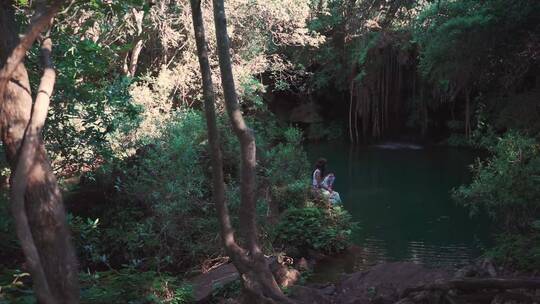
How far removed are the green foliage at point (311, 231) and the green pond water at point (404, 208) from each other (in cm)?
26

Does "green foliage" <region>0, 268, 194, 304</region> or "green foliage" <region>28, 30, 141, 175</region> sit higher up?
"green foliage" <region>28, 30, 141, 175</region>

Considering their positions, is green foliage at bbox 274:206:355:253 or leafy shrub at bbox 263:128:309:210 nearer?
green foliage at bbox 274:206:355:253

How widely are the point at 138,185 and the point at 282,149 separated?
2.72 metres

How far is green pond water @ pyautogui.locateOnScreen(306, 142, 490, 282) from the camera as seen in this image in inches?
364

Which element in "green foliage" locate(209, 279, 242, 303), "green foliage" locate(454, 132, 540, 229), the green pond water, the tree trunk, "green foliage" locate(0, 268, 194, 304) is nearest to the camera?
"green foliage" locate(0, 268, 194, 304)

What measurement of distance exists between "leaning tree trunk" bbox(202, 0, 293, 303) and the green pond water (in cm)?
328

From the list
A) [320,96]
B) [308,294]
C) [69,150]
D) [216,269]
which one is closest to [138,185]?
[216,269]

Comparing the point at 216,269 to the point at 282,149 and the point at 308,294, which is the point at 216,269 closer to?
the point at 308,294

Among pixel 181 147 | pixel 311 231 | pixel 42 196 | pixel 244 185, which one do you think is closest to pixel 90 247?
pixel 181 147

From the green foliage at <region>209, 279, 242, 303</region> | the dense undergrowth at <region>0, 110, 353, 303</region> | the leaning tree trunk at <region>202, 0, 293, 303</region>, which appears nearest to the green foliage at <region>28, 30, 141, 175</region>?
the dense undergrowth at <region>0, 110, 353, 303</region>

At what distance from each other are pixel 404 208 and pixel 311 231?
A: 5.42 metres

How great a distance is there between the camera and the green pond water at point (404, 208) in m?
9.24

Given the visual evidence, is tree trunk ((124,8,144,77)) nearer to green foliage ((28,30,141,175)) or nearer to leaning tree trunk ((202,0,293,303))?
green foliage ((28,30,141,175))

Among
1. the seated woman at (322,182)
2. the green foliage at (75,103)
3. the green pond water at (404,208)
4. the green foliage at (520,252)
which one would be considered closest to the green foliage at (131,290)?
the green foliage at (75,103)
